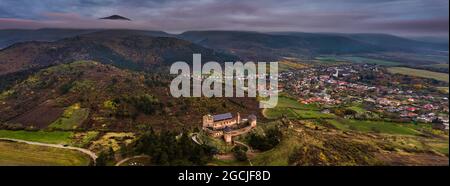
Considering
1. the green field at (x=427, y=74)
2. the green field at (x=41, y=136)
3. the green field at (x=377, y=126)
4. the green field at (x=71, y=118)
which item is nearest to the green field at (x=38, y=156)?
the green field at (x=41, y=136)

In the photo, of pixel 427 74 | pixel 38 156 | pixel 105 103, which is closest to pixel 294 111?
pixel 427 74

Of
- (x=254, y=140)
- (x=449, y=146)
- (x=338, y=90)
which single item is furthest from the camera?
(x=338, y=90)

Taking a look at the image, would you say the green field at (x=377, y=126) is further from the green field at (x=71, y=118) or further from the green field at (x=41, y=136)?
the green field at (x=71, y=118)

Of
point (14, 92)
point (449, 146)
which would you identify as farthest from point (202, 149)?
point (14, 92)

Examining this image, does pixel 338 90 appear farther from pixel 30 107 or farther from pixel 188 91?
pixel 30 107

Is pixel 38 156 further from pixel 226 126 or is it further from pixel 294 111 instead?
pixel 294 111

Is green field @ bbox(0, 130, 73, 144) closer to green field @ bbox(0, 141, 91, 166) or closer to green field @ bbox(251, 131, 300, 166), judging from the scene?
green field @ bbox(0, 141, 91, 166)
